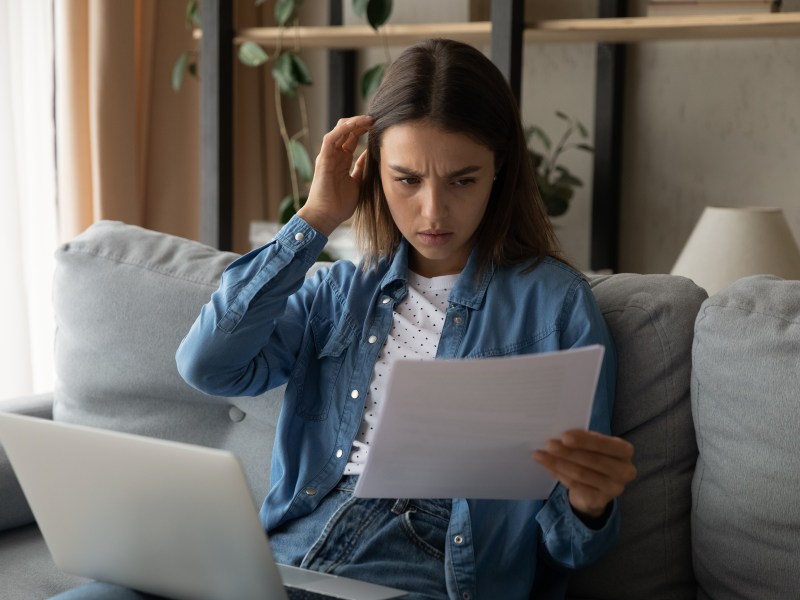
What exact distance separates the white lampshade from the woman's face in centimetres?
72

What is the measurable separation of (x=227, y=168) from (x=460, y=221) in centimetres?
117

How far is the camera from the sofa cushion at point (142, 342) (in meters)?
1.57

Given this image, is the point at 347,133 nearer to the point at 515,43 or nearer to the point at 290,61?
the point at 515,43

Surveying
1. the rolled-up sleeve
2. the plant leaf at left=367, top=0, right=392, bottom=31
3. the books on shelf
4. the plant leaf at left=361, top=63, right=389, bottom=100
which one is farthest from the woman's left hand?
the plant leaf at left=361, top=63, right=389, bottom=100

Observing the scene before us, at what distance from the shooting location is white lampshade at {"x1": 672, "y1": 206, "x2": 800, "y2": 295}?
188 centimetres

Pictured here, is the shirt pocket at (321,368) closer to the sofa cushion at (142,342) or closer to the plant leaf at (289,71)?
the sofa cushion at (142,342)

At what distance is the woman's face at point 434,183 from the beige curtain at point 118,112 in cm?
134

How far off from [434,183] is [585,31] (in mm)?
952

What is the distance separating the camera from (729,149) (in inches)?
94.3

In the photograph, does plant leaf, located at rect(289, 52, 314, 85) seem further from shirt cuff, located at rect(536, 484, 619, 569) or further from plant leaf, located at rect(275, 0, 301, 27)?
shirt cuff, located at rect(536, 484, 619, 569)

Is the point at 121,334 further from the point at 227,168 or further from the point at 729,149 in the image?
the point at 729,149

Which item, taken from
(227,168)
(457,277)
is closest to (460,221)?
(457,277)

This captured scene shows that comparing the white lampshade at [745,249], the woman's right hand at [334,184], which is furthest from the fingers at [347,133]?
the white lampshade at [745,249]

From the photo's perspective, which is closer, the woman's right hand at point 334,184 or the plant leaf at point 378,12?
the woman's right hand at point 334,184
